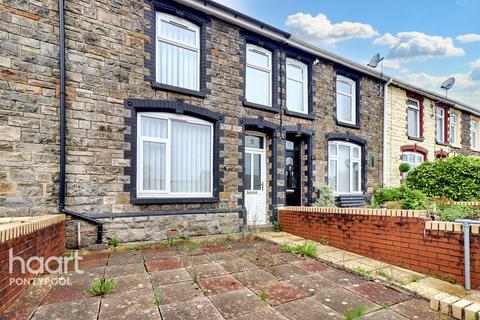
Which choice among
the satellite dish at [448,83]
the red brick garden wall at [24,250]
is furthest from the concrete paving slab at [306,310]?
the satellite dish at [448,83]

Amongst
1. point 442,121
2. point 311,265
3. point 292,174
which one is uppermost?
point 442,121

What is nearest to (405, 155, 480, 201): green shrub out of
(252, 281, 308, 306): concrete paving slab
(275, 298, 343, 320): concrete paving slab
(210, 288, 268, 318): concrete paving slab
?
(252, 281, 308, 306): concrete paving slab

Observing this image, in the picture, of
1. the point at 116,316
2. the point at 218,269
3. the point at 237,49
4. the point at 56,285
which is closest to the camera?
the point at 116,316

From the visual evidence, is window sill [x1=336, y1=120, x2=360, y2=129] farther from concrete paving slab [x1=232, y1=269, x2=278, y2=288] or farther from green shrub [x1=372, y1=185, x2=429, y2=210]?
concrete paving slab [x1=232, y1=269, x2=278, y2=288]

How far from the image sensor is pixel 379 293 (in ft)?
10.5

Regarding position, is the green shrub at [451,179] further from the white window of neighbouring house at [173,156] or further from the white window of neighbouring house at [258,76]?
the white window of neighbouring house at [173,156]

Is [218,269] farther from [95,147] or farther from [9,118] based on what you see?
[9,118]

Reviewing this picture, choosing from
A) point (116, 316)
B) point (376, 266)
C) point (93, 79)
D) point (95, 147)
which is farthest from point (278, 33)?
point (116, 316)

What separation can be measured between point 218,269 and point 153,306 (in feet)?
4.41

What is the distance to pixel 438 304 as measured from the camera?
2.76 meters

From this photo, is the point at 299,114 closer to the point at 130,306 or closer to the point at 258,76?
the point at 258,76

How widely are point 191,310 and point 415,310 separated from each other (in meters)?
2.45

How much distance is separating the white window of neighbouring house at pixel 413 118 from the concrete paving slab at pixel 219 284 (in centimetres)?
1150

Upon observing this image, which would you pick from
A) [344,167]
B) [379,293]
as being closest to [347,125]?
[344,167]
